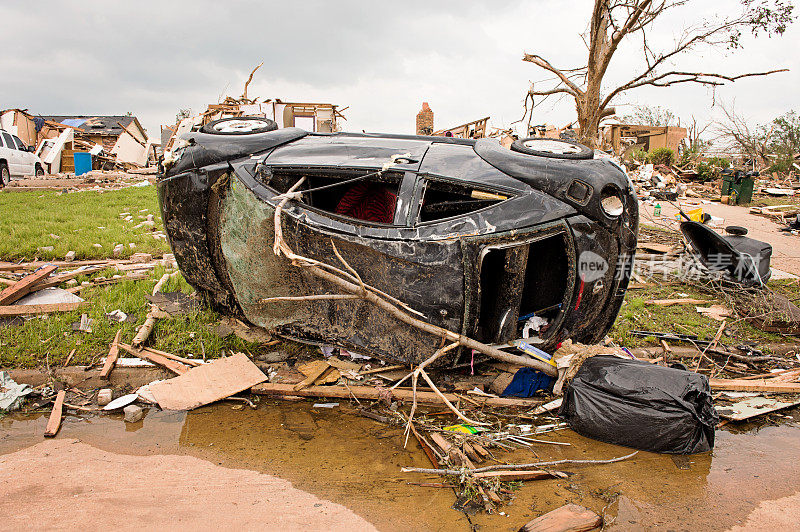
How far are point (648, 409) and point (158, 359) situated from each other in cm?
369

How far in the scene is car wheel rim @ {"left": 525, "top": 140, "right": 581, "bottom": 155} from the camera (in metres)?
3.75

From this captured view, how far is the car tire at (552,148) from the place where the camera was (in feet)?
11.8

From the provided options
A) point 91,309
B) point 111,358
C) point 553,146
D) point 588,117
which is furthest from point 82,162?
point 553,146

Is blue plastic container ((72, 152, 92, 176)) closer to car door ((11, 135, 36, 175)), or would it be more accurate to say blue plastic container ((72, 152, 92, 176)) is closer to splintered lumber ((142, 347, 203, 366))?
car door ((11, 135, 36, 175))

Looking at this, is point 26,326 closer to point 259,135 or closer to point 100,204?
point 259,135

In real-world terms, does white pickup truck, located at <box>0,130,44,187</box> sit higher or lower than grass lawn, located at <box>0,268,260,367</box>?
higher

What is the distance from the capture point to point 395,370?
3.92 meters

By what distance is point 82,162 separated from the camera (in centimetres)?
2230

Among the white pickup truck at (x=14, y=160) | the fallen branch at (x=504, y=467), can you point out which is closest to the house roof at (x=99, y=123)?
the white pickup truck at (x=14, y=160)

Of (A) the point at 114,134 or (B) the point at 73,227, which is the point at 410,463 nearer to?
(B) the point at 73,227

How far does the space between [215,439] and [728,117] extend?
29.3 meters

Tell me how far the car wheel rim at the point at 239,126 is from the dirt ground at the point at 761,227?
5129 mm

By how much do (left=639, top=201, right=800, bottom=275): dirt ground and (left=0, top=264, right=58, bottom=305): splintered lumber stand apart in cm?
734

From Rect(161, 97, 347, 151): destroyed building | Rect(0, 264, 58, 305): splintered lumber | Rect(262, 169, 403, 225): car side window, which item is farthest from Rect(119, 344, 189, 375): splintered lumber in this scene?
Rect(161, 97, 347, 151): destroyed building
